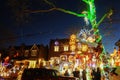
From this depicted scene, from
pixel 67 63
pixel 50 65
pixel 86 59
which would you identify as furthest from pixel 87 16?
pixel 50 65

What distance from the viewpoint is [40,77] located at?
52.2 feet

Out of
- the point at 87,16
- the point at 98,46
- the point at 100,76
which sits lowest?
the point at 100,76

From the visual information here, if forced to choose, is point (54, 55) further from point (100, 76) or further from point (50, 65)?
point (100, 76)

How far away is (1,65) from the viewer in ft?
181

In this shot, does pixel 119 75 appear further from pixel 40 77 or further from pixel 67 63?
pixel 67 63

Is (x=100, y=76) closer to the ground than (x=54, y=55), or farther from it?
closer to the ground

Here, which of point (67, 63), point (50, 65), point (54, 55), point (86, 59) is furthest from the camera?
point (54, 55)

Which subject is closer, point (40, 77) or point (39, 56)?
point (40, 77)

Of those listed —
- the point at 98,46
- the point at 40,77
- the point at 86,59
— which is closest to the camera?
the point at 40,77

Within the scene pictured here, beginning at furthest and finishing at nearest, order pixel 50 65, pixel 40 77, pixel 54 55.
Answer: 1. pixel 54 55
2. pixel 50 65
3. pixel 40 77

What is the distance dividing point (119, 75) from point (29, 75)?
33.9 feet

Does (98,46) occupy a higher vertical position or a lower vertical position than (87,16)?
lower

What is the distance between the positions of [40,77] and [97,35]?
9.91 m

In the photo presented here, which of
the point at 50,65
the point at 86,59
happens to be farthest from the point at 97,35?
the point at 50,65
